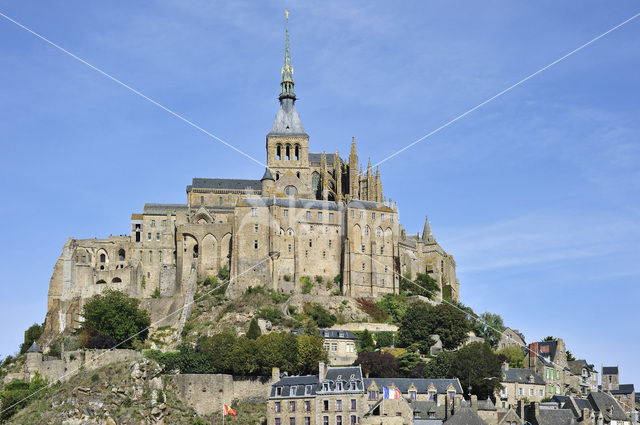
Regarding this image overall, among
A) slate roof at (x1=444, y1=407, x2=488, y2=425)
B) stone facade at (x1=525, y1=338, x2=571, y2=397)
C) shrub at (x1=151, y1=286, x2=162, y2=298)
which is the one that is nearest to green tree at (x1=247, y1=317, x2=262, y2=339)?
shrub at (x1=151, y1=286, x2=162, y2=298)

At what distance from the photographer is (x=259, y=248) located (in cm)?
10512

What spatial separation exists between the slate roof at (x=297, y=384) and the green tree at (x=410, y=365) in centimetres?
1134

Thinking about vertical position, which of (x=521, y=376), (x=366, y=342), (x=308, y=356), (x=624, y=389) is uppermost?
(x=366, y=342)

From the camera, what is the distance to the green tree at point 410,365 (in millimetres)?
82438

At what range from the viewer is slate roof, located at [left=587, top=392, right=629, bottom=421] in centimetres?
8112

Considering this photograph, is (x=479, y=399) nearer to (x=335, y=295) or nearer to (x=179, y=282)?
(x=335, y=295)

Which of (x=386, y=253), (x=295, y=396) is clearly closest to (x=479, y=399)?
(x=295, y=396)

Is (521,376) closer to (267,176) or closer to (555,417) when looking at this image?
(555,417)

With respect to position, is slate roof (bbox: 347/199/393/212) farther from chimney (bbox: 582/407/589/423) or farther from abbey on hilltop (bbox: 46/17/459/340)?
chimney (bbox: 582/407/589/423)

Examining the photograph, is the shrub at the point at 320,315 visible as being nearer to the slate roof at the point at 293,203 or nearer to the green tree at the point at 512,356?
the slate roof at the point at 293,203

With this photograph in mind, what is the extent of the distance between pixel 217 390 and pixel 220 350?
463cm

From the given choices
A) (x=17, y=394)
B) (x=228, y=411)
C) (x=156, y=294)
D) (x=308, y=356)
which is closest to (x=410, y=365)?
(x=308, y=356)

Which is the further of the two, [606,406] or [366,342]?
[366,342]

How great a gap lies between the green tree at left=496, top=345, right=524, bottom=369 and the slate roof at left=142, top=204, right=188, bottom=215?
4105cm
